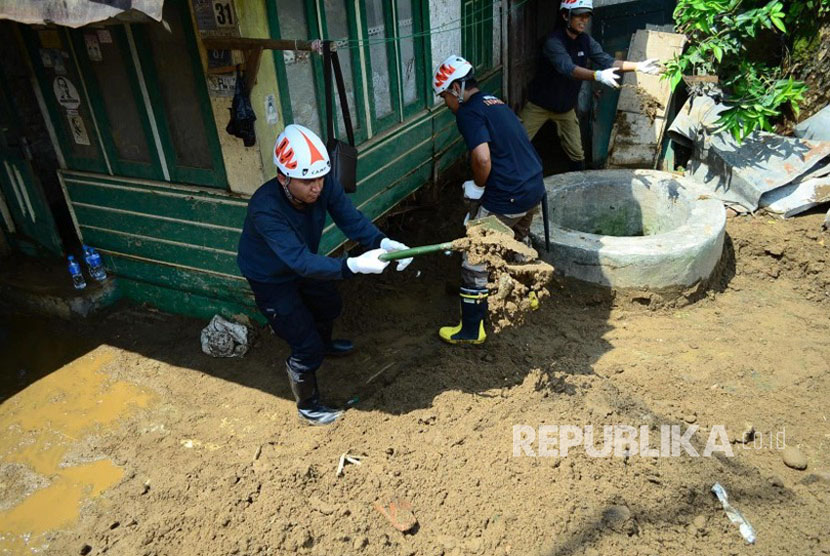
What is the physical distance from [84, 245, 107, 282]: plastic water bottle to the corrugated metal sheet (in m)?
2.57

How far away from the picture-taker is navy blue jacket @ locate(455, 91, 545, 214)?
450 cm

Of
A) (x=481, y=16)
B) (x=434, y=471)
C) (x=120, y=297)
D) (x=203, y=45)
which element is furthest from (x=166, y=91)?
(x=481, y=16)

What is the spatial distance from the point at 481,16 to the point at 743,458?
19.2ft

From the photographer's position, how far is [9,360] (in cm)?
512

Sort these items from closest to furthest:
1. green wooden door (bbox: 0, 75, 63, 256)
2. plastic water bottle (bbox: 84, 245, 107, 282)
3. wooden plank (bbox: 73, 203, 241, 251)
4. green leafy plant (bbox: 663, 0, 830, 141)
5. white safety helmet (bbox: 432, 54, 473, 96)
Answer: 1. white safety helmet (bbox: 432, 54, 473, 96)
2. wooden plank (bbox: 73, 203, 241, 251)
3. green wooden door (bbox: 0, 75, 63, 256)
4. plastic water bottle (bbox: 84, 245, 107, 282)
5. green leafy plant (bbox: 663, 0, 830, 141)

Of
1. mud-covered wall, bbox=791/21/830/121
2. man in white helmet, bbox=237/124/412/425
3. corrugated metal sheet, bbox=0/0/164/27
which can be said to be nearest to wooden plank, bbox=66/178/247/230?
man in white helmet, bbox=237/124/412/425

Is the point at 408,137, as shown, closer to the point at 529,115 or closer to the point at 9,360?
the point at 529,115

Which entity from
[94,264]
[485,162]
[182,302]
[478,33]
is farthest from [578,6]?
[94,264]

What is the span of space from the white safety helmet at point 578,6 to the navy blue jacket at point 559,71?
9.3 inches

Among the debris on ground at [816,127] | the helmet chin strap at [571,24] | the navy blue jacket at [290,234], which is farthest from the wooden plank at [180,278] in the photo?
the debris on ground at [816,127]

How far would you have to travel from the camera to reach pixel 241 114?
4.04 m

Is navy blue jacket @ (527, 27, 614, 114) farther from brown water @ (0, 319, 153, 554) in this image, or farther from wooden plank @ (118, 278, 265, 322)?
brown water @ (0, 319, 153, 554)

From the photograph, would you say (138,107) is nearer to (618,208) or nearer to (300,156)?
(300,156)

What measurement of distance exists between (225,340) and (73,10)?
2.60m
